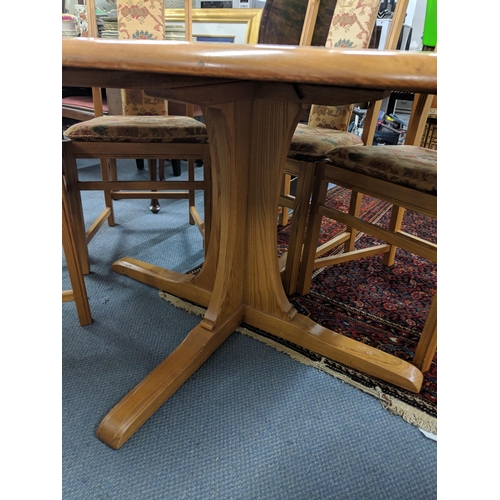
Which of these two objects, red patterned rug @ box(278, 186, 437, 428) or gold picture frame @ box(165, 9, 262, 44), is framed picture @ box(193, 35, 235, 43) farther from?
red patterned rug @ box(278, 186, 437, 428)

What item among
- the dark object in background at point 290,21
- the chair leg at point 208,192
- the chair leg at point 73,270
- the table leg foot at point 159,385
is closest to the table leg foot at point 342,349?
the table leg foot at point 159,385

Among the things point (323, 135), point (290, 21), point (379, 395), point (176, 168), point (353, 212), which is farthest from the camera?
point (176, 168)

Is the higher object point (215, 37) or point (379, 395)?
point (215, 37)

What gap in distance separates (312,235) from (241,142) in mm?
489

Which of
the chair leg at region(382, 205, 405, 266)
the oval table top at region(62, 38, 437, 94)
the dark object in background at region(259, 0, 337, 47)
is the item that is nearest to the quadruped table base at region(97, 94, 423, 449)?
the oval table top at region(62, 38, 437, 94)

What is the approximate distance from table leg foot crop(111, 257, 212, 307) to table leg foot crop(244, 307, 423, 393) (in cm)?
19

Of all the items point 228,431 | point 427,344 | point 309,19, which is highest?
point 309,19

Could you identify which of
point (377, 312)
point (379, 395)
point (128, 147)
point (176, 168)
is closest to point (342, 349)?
point (379, 395)

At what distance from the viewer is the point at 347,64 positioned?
0.41 m

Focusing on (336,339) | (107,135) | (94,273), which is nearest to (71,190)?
(107,135)

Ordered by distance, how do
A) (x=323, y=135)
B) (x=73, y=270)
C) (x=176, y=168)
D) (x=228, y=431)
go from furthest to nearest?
1. (x=176, y=168)
2. (x=323, y=135)
3. (x=73, y=270)
4. (x=228, y=431)

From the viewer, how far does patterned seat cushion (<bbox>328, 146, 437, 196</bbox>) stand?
96cm

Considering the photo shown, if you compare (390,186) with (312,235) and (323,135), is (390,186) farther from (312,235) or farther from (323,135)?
(323,135)

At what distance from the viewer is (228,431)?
833 mm
